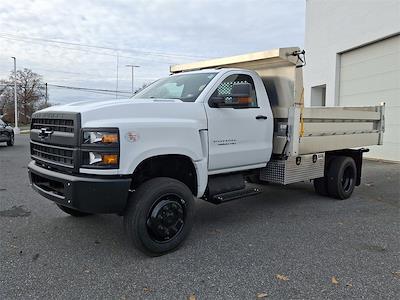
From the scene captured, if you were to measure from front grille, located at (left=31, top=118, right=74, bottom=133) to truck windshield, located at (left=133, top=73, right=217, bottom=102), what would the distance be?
150 cm

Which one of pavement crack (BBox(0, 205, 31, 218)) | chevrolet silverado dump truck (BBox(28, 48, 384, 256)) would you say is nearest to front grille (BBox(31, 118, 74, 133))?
chevrolet silverado dump truck (BBox(28, 48, 384, 256))

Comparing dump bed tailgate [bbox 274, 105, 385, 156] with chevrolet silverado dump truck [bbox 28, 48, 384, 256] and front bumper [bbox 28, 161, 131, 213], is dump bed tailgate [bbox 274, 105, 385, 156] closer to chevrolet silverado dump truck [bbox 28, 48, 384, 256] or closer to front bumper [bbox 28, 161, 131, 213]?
chevrolet silverado dump truck [bbox 28, 48, 384, 256]

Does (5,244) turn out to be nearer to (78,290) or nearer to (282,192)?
(78,290)

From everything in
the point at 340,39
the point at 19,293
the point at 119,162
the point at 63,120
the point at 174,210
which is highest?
the point at 340,39

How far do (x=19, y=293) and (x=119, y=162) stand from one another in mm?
1459

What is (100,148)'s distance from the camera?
12.6 feet

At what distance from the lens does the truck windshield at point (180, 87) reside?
16.5ft

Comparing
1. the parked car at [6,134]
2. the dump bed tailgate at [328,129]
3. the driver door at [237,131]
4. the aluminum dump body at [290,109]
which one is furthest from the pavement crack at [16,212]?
the parked car at [6,134]

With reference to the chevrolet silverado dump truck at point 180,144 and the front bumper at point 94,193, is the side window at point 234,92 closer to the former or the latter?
the chevrolet silverado dump truck at point 180,144

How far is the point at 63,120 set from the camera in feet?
13.6

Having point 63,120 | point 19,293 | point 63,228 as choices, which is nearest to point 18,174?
point 63,228

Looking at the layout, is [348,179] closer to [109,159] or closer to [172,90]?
[172,90]

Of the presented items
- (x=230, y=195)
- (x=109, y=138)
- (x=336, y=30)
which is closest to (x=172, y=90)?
(x=230, y=195)

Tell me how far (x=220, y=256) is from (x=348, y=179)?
166 inches
